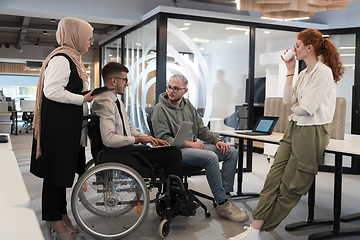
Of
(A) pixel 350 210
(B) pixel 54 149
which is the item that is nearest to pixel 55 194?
(B) pixel 54 149

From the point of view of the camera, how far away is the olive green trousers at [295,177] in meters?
2.13

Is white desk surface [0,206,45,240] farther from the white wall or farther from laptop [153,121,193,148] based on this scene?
the white wall

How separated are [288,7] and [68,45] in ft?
8.41

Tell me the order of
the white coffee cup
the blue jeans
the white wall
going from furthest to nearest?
the white wall, the blue jeans, the white coffee cup

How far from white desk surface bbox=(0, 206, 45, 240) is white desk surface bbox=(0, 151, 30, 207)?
42 mm

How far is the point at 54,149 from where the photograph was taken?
2053 millimetres

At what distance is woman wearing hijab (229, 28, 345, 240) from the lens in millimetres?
2131

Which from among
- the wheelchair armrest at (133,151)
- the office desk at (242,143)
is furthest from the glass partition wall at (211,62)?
the wheelchair armrest at (133,151)

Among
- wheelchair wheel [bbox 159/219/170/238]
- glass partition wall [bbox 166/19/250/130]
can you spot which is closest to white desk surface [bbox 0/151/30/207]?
wheelchair wheel [bbox 159/219/170/238]

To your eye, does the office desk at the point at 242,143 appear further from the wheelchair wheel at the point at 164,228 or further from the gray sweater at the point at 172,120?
the wheelchair wheel at the point at 164,228

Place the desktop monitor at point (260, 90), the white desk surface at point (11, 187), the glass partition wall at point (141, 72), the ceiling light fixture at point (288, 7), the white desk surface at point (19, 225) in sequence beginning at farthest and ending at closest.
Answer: the desktop monitor at point (260, 90) < the glass partition wall at point (141, 72) < the ceiling light fixture at point (288, 7) < the white desk surface at point (11, 187) < the white desk surface at point (19, 225)

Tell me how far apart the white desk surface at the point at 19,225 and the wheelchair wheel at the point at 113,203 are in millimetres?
1431

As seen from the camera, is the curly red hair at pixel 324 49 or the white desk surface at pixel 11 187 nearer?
the white desk surface at pixel 11 187

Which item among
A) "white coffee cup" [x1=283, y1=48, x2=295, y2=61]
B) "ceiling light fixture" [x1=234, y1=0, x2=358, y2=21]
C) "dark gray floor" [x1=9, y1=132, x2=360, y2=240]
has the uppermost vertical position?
"ceiling light fixture" [x1=234, y1=0, x2=358, y2=21]
